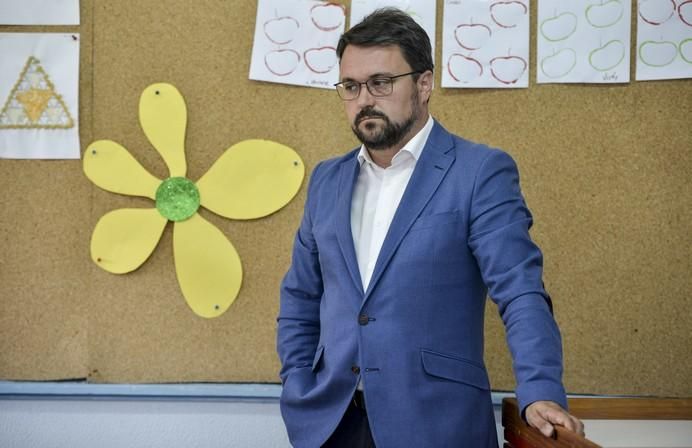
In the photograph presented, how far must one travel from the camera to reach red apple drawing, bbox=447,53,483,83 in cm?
194

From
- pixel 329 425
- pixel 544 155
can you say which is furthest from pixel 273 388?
pixel 544 155

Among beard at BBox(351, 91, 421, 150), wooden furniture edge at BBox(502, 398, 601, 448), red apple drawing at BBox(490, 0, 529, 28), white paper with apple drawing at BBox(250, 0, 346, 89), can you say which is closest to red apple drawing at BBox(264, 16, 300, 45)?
white paper with apple drawing at BBox(250, 0, 346, 89)

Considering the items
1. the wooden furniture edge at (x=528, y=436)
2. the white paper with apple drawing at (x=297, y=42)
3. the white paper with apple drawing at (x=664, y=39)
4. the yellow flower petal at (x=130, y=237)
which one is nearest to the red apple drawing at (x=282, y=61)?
the white paper with apple drawing at (x=297, y=42)

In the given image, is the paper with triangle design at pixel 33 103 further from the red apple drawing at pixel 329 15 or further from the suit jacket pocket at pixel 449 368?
the suit jacket pocket at pixel 449 368

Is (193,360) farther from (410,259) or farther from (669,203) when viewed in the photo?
(669,203)

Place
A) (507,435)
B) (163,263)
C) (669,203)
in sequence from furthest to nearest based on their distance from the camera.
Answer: (163,263) → (669,203) → (507,435)

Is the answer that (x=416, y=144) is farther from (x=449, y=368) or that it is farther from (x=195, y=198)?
(x=195, y=198)

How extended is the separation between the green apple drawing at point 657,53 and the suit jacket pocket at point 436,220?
2.58 ft

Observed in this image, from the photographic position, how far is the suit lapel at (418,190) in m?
1.41

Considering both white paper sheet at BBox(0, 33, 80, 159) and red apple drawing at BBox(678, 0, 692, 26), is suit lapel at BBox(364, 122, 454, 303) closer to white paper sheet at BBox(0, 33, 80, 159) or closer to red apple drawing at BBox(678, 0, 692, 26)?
red apple drawing at BBox(678, 0, 692, 26)

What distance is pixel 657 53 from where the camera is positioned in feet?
6.24

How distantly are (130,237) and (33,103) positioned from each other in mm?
423

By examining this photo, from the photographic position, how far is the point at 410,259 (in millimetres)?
1402

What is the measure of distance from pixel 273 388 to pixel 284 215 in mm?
416
